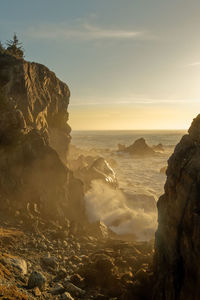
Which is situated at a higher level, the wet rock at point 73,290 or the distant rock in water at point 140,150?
the distant rock in water at point 140,150

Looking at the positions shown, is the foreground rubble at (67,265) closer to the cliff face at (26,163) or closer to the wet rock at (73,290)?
the wet rock at (73,290)

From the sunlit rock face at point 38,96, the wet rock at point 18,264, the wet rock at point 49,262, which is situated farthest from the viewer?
the sunlit rock face at point 38,96

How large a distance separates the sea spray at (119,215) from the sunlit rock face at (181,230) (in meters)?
9.56

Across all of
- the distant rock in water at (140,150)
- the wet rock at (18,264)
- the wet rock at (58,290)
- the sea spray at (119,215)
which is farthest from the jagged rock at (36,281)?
the distant rock in water at (140,150)

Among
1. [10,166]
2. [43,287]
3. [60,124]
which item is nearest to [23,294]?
[43,287]

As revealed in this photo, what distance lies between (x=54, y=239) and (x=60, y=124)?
62.9 ft

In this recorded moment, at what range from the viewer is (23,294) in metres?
8.47

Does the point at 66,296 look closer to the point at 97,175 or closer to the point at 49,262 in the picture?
the point at 49,262

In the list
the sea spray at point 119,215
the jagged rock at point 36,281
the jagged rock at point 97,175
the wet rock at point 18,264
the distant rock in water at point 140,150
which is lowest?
the sea spray at point 119,215

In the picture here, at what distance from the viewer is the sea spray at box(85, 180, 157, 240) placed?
1988cm

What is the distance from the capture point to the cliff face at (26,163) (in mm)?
17016

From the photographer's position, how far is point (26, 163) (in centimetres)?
1808

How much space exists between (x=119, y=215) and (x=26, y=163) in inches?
364

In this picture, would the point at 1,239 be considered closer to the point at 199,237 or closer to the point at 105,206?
the point at 199,237
